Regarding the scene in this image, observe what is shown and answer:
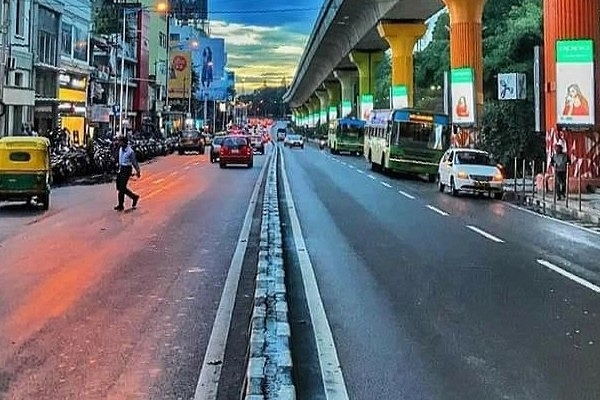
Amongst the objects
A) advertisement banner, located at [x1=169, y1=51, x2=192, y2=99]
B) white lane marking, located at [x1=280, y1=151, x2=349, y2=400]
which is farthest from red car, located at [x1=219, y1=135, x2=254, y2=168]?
advertisement banner, located at [x1=169, y1=51, x2=192, y2=99]

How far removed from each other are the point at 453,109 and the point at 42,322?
32.6 metres

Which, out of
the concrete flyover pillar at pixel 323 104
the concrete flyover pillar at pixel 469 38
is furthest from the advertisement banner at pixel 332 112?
the concrete flyover pillar at pixel 469 38

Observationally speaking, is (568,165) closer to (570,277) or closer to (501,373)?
(570,277)

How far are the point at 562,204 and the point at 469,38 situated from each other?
17772 mm

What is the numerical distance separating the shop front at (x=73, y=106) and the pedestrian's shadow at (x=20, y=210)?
2701 cm

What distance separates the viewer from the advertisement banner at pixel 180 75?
4198 inches

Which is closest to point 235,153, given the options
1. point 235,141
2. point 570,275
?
point 235,141

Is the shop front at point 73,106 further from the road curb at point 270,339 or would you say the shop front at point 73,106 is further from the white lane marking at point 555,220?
the road curb at point 270,339

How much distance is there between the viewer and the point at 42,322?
822 cm

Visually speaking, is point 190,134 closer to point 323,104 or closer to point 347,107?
point 347,107

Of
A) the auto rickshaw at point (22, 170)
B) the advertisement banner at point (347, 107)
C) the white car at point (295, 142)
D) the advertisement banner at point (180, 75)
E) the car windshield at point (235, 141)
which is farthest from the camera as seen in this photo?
the advertisement banner at point (180, 75)

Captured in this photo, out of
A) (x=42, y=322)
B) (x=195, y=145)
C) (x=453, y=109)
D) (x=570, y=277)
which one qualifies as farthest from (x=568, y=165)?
(x=195, y=145)

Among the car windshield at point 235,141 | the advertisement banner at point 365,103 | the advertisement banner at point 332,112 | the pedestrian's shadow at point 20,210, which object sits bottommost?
the pedestrian's shadow at point 20,210

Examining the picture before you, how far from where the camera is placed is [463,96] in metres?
38.5
